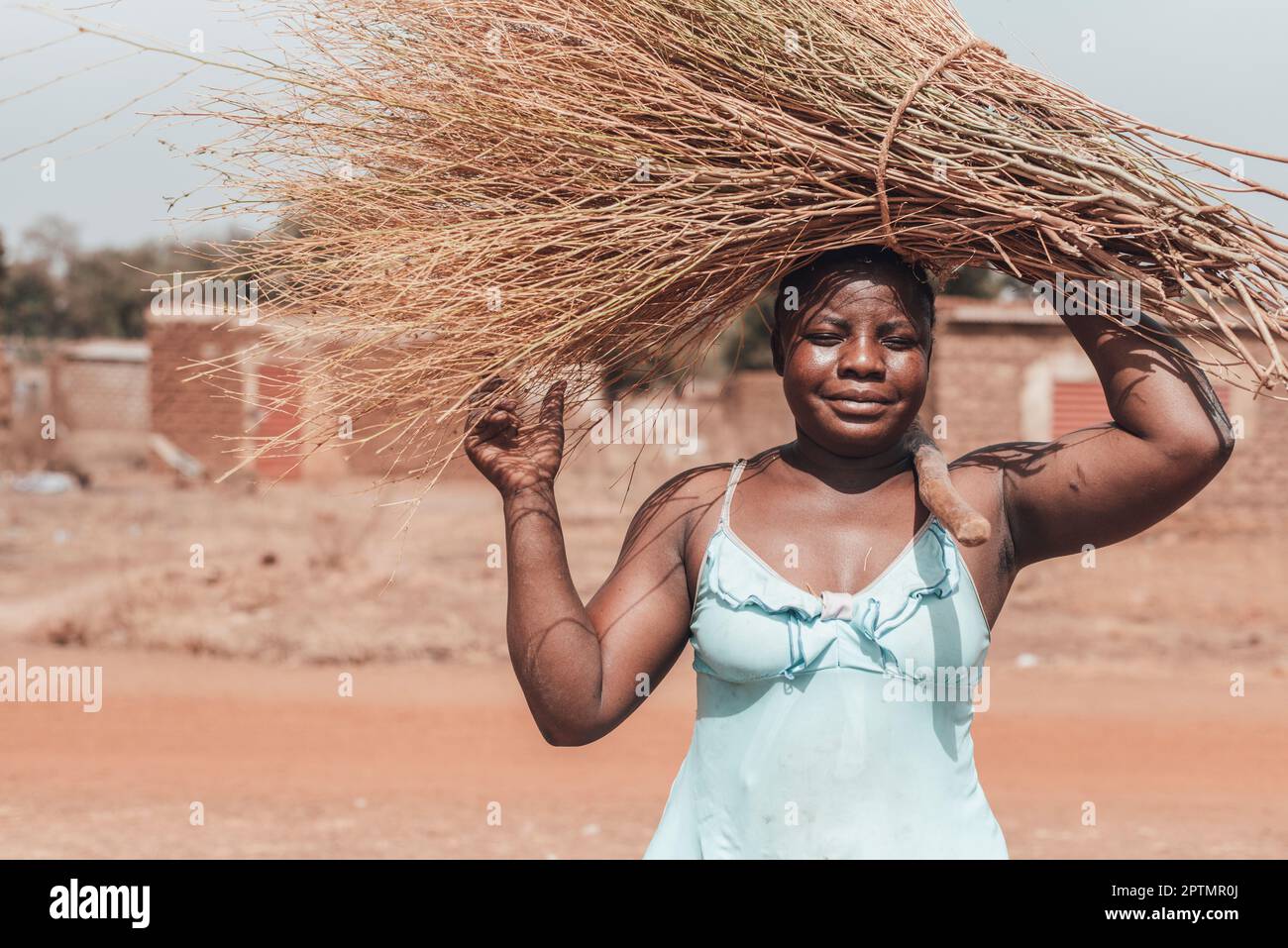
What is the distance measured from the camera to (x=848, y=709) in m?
1.72

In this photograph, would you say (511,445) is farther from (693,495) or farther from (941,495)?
(941,495)

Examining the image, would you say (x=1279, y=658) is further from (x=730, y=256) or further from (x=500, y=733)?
(x=730, y=256)

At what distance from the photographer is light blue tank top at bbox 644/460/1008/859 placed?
172 cm

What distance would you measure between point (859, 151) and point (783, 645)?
26.5 inches

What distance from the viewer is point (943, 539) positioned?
1.81m

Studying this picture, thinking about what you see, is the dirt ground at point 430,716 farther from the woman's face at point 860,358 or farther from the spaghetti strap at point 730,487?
the woman's face at point 860,358

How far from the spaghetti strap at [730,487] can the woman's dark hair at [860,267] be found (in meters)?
0.24

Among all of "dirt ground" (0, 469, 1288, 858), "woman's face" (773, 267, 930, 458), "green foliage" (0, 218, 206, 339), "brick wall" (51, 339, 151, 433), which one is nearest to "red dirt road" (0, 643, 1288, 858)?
"dirt ground" (0, 469, 1288, 858)

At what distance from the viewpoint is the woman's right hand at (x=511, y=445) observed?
6.03 feet

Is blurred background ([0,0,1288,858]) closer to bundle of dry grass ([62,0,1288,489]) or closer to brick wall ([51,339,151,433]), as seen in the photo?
bundle of dry grass ([62,0,1288,489])

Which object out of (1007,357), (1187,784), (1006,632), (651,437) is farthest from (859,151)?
(1007,357)

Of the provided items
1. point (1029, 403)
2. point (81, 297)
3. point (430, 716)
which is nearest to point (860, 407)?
point (430, 716)

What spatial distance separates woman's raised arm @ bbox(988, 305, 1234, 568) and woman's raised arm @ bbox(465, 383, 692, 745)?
51cm
